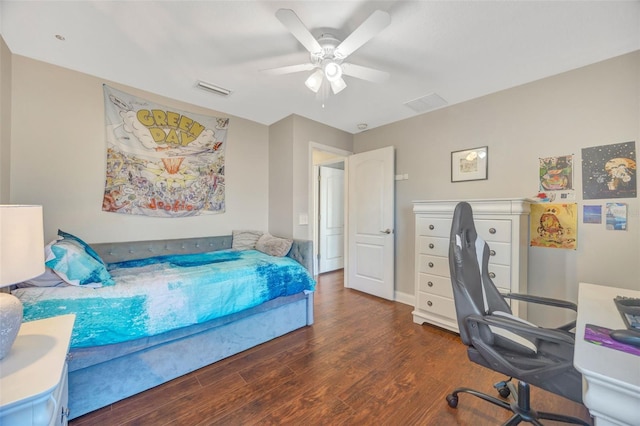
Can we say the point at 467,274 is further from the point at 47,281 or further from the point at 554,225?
the point at 47,281

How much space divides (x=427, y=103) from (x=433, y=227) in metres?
1.45

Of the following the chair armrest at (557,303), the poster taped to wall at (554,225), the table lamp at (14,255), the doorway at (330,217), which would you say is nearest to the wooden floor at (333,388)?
the chair armrest at (557,303)

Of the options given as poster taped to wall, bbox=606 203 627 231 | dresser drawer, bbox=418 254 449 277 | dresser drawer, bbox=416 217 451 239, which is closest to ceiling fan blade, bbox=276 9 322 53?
dresser drawer, bbox=416 217 451 239

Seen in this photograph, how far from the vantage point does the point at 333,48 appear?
171 cm

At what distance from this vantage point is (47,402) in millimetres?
806

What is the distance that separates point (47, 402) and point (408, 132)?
145 inches

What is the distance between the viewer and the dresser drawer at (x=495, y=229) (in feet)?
7.10

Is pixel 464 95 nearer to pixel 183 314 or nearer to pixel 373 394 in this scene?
pixel 373 394

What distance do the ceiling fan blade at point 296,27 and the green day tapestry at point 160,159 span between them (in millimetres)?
1954

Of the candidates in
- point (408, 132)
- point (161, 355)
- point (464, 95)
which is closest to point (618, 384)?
point (161, 355)

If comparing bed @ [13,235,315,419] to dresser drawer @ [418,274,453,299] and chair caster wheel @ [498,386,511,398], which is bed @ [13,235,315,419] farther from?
chair caster wheel @ [498,386,511,398]

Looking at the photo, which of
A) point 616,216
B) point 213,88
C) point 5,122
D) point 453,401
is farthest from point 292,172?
point 616,216

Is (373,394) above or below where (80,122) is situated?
below

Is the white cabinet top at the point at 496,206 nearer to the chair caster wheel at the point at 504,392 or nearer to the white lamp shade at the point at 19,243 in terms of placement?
the chair caster wheel at the point at 504,392
